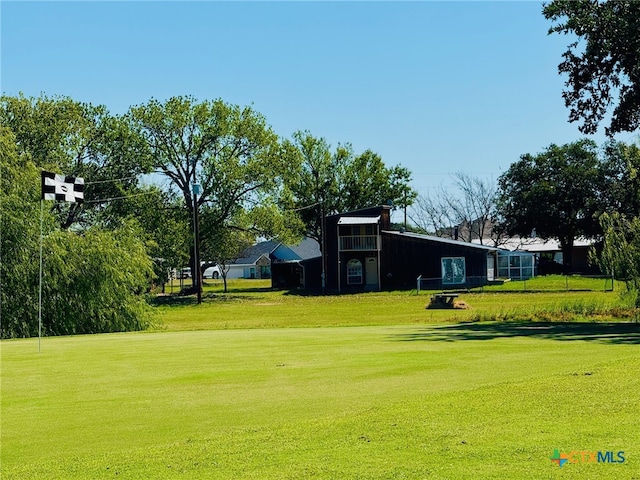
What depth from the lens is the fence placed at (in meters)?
55.7

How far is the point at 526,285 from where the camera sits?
59812 mm

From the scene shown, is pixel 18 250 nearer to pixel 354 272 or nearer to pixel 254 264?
pixel 354 272

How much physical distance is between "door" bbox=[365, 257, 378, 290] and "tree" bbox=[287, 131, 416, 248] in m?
11.6

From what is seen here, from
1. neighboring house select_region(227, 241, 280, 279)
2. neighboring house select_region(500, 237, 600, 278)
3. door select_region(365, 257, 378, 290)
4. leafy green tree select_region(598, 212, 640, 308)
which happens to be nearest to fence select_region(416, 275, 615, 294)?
door select_region(365, 257, 378, 290)

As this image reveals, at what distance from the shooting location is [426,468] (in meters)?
6.12

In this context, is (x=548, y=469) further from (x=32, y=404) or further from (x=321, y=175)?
(x=321, y=175)

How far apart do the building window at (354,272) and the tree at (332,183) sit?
10857 millimetres

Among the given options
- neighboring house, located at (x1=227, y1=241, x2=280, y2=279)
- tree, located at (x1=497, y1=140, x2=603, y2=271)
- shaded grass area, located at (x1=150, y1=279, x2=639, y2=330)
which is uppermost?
tree, located at (x1=497, y1=140, x2=603, y2=271)

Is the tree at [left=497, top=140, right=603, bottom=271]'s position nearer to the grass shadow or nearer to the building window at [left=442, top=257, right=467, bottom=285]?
the building window at [left=442, top=257, right=467, bottom=285]

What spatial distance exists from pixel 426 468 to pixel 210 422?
2.77 metres

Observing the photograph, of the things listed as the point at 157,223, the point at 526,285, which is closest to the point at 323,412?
the point at 157,223

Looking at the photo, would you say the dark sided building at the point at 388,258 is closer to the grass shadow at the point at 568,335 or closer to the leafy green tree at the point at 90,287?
the leafy green tree at the point at 90,287

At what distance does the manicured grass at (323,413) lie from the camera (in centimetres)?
643

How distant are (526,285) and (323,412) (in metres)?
53.7
